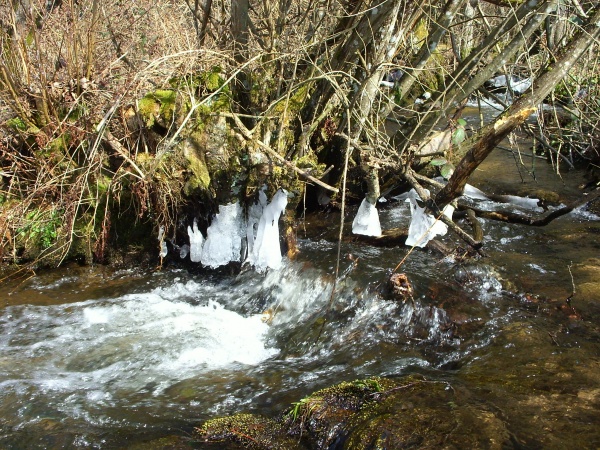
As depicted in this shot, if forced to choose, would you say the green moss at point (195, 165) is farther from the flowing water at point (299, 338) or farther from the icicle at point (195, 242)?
the flowing water at point (299, 338)

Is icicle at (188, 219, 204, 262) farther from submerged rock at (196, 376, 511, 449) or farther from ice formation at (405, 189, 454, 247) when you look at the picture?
submerged rock at (196, 376, 511, 449)

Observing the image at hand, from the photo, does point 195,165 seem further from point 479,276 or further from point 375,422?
point 375,422

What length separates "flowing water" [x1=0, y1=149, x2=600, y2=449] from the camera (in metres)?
3.17

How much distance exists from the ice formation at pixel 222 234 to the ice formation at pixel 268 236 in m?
0.17

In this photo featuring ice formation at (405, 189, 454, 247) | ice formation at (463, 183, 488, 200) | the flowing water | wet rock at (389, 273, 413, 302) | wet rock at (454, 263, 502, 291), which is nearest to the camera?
the flowing water

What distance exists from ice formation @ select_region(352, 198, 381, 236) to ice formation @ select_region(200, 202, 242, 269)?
45.6 inches

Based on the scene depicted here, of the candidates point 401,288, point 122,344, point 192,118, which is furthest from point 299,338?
point 192,118

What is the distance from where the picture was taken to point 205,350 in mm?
4277

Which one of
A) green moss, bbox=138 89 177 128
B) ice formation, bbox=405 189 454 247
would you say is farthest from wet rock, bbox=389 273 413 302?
green moss, bbox=138 89 177 128

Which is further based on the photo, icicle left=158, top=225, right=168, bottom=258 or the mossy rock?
icicle left=158, top=225, right=168, bottom=258

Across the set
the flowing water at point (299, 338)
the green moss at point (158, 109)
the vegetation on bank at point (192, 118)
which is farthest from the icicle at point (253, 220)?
the green moss at point (158, 109)

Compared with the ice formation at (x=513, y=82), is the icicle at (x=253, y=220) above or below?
below

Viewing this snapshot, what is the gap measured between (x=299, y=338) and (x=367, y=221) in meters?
1.31

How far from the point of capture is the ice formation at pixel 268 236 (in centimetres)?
502
